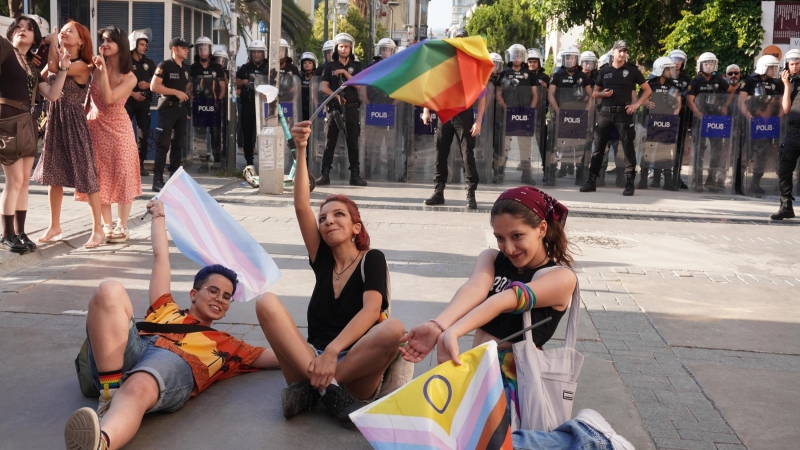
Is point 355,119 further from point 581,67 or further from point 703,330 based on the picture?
point 703,330

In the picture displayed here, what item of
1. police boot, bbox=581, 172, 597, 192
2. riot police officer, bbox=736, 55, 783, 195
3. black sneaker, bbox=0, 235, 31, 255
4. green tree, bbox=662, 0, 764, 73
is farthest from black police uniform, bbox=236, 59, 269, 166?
green tree, bbox=662, 0, 764, 73

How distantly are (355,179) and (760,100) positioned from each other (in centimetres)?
655

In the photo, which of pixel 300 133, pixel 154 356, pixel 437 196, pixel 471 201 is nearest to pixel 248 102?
pixel 437 196

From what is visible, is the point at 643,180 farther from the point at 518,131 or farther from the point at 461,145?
the point at 461,145

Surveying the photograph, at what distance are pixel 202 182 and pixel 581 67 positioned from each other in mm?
6780

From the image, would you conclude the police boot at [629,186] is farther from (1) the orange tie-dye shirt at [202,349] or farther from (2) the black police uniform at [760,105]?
(1) the orange tie-dye shirt at [202,349]

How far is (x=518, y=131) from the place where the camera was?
14648 millimetres

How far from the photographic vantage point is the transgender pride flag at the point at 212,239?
489 cm

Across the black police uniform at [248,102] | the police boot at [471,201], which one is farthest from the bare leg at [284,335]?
the black police uniform at [248,102]

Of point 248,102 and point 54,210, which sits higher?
point 248,102

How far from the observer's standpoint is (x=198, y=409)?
400 cm

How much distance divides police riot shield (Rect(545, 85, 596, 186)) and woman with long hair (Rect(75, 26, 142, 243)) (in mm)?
8197

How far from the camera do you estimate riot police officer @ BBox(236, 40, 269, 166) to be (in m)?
14.7

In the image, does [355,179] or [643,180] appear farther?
[643,180]
